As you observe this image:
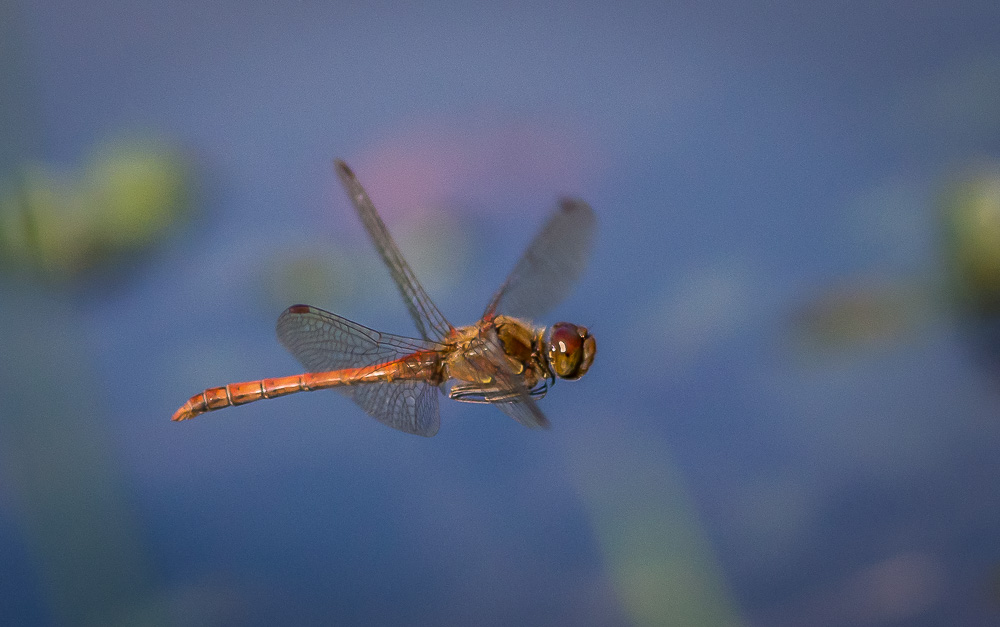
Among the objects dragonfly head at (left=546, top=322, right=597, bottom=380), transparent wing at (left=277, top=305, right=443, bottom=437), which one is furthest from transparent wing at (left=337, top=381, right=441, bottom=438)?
dragonfly head at (left=546, top=322, right=597, bottom=380)

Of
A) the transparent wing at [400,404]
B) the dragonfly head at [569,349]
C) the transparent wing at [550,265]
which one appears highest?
the transparent wing at [550,265]

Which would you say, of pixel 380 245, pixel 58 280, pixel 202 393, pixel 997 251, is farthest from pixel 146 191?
pixel 997 251

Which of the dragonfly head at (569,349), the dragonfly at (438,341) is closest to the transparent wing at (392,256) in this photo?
the dragonfly at (438,341)

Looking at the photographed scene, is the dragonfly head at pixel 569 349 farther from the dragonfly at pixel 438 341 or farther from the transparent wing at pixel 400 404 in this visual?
the transparent wing at pixel 400 404

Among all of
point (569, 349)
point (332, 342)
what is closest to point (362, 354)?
point (332, 342)

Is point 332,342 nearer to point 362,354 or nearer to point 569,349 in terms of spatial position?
point 362,354

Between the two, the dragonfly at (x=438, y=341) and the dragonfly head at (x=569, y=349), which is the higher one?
the dragonfly at (x=438, y=341)

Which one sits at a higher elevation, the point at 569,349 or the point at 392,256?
the point at 392,256

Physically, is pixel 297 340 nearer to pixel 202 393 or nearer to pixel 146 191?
pixel 202 393
